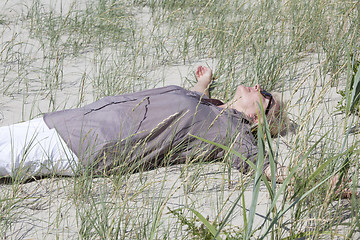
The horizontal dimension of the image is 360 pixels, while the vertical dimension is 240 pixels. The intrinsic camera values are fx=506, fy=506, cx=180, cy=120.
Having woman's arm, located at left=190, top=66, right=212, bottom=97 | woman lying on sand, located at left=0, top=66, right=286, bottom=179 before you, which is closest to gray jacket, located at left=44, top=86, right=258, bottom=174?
woman lying on sand, located at left=0, top=66, right=286, bottom=179

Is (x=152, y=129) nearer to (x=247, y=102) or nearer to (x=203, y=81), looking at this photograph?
(x=247, y=102)

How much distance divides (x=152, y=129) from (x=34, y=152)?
2.11 feet

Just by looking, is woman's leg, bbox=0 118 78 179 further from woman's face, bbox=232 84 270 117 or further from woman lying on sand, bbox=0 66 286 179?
woman's face, bbox=232 84 270 117

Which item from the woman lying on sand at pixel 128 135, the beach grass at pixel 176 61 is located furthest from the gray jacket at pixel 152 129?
the beach grass at pixel 176 61

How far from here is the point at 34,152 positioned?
2.68 m

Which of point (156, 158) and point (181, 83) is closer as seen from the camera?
point (156, 158)

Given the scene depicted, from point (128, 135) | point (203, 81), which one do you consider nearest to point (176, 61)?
point (203, 81)

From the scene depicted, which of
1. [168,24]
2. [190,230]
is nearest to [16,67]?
[168,24]

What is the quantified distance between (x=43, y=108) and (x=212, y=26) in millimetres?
1823

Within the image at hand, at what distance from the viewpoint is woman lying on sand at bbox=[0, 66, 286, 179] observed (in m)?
2.64

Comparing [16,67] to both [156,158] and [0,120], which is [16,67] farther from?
[156,158]

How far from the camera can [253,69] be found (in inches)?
150

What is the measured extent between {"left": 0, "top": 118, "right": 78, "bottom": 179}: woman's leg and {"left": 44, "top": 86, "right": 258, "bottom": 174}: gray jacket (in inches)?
2.3

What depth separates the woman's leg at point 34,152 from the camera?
2566 mm
